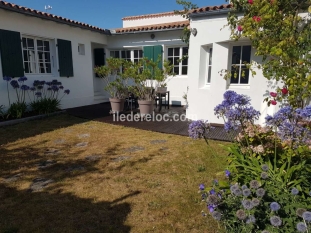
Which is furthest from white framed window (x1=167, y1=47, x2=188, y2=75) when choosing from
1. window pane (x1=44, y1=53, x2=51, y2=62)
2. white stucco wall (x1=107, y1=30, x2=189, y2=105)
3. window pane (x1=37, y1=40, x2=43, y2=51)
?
window pane (x1=37, y1=40, x2=43, y2=51)

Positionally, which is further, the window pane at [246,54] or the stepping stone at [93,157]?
the window pane at [246,54]

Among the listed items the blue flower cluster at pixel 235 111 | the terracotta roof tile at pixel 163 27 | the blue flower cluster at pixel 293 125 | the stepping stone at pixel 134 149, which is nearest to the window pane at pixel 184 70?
the terracotta roof tile at pixel 163 27

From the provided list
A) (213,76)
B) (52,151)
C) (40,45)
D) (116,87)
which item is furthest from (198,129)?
(40,45)

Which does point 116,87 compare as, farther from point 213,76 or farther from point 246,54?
point 246,54

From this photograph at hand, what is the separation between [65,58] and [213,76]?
22.6ft

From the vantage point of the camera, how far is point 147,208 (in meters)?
2.85

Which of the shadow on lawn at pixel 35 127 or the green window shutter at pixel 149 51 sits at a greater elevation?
the green window shutter at pixel 149 51

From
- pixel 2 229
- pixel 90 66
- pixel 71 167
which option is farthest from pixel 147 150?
pixel 90 66

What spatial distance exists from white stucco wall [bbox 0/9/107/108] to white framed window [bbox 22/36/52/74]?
0.91 feet

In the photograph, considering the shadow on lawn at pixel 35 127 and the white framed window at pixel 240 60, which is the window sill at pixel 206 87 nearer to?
the white framed window at pixel 240 60

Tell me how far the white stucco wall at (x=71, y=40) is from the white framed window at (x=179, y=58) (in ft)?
13.1

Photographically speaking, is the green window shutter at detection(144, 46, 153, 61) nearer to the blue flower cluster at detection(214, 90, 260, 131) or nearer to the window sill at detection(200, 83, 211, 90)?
the window sill at detection(200, 83, 211, 90)

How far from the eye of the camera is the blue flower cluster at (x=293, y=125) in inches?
85.3

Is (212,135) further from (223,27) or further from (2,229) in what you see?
(2,229)
